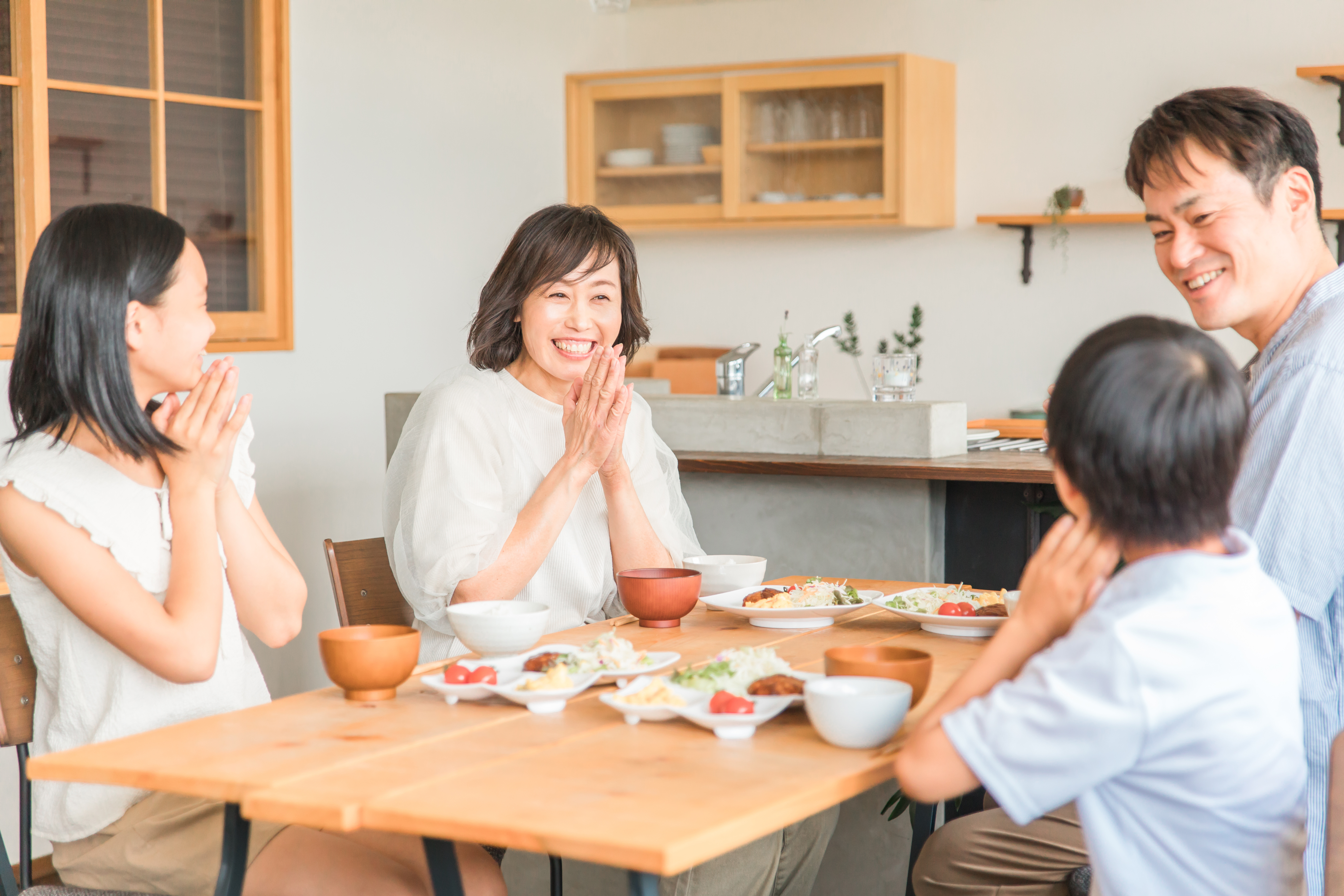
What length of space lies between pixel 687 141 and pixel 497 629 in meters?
3.77

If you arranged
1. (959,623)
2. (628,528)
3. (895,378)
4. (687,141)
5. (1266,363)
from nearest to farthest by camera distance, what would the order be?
(1266,363)
(959,623)
(628,528)
(895,378)
(687,141)

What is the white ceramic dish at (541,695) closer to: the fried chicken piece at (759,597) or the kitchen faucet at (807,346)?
the fried chicken piece at (759,597)

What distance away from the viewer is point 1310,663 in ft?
4.91

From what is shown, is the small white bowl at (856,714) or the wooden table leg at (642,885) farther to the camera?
the small white bowl at (856,714)

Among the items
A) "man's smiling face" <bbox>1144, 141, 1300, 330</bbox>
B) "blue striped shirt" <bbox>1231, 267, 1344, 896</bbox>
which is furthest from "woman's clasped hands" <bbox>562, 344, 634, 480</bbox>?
"blue striped shirt" <bbox>1231, 267, 1344, 896</bbox>

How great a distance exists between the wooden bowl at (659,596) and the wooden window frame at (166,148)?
1825 millimetres

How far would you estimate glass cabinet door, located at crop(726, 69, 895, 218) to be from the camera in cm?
486

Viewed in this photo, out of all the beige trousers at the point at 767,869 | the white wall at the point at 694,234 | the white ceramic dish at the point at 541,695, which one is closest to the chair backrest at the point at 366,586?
the beige trousers at the point at 767,869

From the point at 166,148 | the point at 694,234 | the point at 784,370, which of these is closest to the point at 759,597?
the point at 784,370

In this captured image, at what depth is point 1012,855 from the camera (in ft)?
5.60

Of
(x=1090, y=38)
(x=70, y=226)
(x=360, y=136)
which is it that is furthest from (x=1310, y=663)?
(x=1090, y=38)

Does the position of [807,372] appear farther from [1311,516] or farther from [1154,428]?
[1154,428]

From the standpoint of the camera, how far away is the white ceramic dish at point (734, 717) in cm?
132

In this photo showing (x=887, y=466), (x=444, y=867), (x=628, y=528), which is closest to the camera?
(x=444, y=867)
